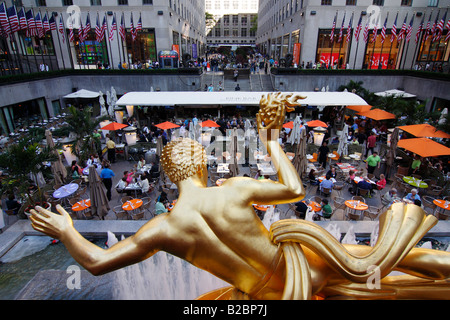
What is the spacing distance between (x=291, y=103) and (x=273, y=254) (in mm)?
1607

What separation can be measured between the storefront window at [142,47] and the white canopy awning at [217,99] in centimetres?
1584

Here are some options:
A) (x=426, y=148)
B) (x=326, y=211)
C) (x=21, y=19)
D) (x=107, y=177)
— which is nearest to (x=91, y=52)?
(x=21, y=19)

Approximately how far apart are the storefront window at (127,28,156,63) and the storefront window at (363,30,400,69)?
23808mm

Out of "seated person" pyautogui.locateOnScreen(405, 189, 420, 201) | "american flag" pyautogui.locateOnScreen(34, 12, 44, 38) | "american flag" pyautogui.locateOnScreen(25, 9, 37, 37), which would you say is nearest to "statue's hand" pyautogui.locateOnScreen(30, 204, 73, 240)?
"seated person" pyautogui.locateOnScreen(405, 189, 420, 201)

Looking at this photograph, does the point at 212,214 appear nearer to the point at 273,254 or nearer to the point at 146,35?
the point at 273,254

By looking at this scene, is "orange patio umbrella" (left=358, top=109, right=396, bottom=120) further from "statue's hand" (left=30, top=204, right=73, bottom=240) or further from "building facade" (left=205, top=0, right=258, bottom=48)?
"building facade" (left=205, top=0, right=258, bottom=48)

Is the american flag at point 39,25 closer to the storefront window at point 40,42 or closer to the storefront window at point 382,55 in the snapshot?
the storefront window at point 40,42

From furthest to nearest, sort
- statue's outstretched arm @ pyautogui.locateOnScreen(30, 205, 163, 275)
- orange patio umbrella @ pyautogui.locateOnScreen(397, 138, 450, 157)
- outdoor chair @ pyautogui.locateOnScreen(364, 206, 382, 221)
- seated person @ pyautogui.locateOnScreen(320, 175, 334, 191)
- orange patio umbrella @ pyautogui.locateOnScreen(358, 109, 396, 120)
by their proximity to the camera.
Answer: orange patio umbrella @ pyautogui.locateOnScreen(358, 109, 396, 120)
seated person @ pyautogui.locateOnScreen(320, 175, 334, 191)
orange patio umbrella @ pyautogui.locateOnScreen(397, 138, 450, 157)
outdoor chair @ pyautogui.locateOnScreen(364, 206, 382, 221)
statue's outstretched arm @ pyautogui.locateOnScreen(30, 205, 163, 275)

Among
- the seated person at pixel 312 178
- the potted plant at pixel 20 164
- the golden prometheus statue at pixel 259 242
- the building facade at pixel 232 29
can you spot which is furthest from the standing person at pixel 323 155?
the building facade at pixel 232 29

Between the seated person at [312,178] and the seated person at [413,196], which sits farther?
the seated person at [312,178]

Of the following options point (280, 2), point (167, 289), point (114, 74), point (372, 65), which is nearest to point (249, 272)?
point (167, 289)

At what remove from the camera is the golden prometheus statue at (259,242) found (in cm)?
273

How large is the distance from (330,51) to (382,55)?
5698 millimetres

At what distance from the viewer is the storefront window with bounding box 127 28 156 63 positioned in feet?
105
